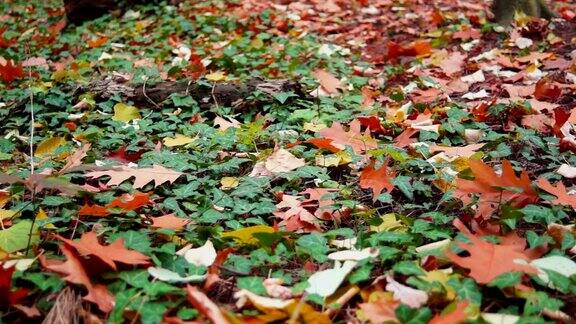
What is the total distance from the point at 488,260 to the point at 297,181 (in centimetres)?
92

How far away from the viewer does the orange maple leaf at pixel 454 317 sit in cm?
119

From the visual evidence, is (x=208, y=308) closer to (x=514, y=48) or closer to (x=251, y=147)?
(x=251, y=147)

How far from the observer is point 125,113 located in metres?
2.84

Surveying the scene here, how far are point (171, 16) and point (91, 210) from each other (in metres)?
3.86

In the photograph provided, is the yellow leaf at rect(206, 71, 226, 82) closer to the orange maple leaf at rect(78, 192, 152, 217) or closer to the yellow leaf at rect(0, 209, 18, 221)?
the orange maple leaf at rect(78, 192, 152, 217)

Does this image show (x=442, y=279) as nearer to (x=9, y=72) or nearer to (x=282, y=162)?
(x=282, y=162)

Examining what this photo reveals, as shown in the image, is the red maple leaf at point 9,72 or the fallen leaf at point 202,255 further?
the red maple leaf at point 9,72

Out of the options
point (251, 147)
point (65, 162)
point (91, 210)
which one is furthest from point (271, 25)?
point (91, 210)

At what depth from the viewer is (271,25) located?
482cm

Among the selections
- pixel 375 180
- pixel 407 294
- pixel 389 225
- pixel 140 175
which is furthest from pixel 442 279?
pixel 140 175

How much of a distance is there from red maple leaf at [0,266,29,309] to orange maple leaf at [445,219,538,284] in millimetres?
1137

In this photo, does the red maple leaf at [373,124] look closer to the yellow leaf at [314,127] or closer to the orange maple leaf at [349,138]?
the orange maple leaf at [349,138]

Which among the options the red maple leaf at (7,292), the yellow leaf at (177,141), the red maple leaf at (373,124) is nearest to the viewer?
the red maple leaf at (7,292)

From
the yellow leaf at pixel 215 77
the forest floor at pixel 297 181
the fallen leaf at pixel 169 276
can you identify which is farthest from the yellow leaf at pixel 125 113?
the fallen leaf at pixel 169 276
